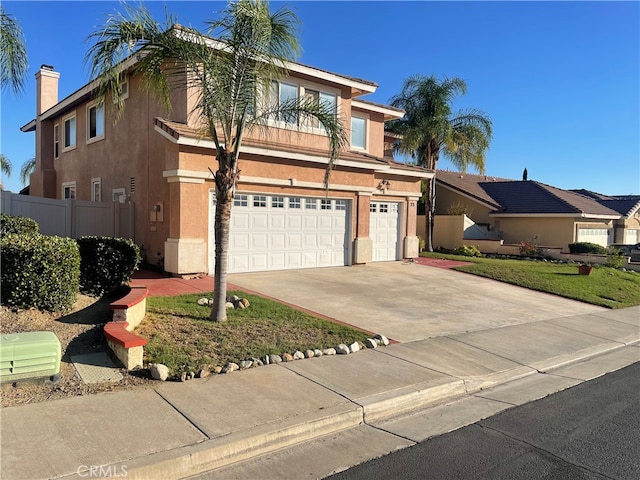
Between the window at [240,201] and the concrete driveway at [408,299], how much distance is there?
2.08 m

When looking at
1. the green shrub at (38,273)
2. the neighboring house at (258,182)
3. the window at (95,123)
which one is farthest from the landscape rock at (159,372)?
the window at (95,123)

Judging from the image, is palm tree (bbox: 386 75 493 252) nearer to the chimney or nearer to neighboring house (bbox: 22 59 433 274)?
neighboring house (bbox: 22 59 433 274)

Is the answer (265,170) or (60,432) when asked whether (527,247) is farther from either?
(60,432)

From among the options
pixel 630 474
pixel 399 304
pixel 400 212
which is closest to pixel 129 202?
pixel 399 304

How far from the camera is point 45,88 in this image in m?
22.7

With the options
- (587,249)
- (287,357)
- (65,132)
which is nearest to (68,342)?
(287,357)

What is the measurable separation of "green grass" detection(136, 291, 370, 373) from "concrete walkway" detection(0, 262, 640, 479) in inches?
20.3

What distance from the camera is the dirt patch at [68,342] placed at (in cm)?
515

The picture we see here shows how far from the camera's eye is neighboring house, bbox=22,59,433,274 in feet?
42.2

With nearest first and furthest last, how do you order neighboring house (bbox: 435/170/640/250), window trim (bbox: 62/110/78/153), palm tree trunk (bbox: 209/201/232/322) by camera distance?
palm tree trunk (bbox: 209/201/232/322), window trim (bbox: 62/110/78/153), neighboring house (bbox: 435/170/640/250)

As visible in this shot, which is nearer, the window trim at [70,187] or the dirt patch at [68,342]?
the dirt patch at [68,342]

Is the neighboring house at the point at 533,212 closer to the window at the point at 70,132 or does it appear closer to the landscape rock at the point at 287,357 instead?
the window at the point at 70,132

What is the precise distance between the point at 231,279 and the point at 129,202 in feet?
16.5

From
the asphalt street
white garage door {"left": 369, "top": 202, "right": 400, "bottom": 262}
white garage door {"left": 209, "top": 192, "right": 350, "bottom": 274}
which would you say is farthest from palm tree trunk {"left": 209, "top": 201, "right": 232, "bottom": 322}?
white garage door {"left": 369, "top": 202, "right": 400, "bottom": 262}
